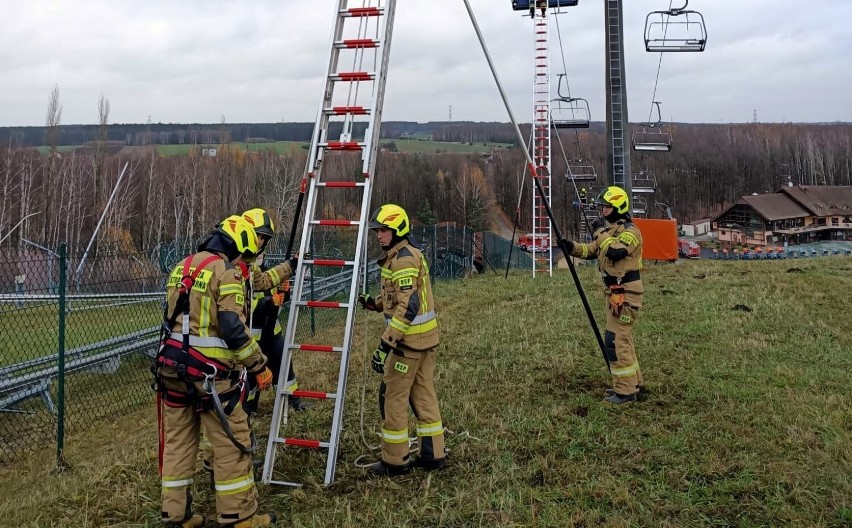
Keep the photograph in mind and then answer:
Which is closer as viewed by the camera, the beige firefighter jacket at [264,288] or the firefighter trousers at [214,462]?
the firefighter trousers at [214,462]

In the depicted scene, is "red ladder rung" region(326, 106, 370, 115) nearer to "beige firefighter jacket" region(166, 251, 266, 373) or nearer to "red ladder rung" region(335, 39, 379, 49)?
"red ladder rung" region(335, 39, 379, 49)

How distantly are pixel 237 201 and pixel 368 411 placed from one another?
167 feet

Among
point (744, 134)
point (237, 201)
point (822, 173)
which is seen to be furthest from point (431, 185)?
point (744, 134)

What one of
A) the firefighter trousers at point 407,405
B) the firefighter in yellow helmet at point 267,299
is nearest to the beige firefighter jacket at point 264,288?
the firefighter in yellow helmet at point 267,299

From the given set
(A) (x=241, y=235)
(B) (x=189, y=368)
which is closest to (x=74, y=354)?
(B) (x=189, y=368)

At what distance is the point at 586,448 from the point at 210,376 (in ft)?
10.8

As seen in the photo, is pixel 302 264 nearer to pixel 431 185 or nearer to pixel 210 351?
pixel 210 351

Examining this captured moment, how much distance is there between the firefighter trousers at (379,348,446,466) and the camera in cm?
521

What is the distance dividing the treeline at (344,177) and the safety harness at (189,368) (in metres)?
29.2

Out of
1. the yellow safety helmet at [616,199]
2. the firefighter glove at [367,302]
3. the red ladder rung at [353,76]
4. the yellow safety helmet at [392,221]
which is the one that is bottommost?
the firefighter glove at [367,302]

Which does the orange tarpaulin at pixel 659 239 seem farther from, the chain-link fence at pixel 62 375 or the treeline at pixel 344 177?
the treeline at pixel 344 177

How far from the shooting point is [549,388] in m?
7.44

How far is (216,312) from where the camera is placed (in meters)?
4.32

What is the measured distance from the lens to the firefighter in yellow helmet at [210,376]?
427cm
